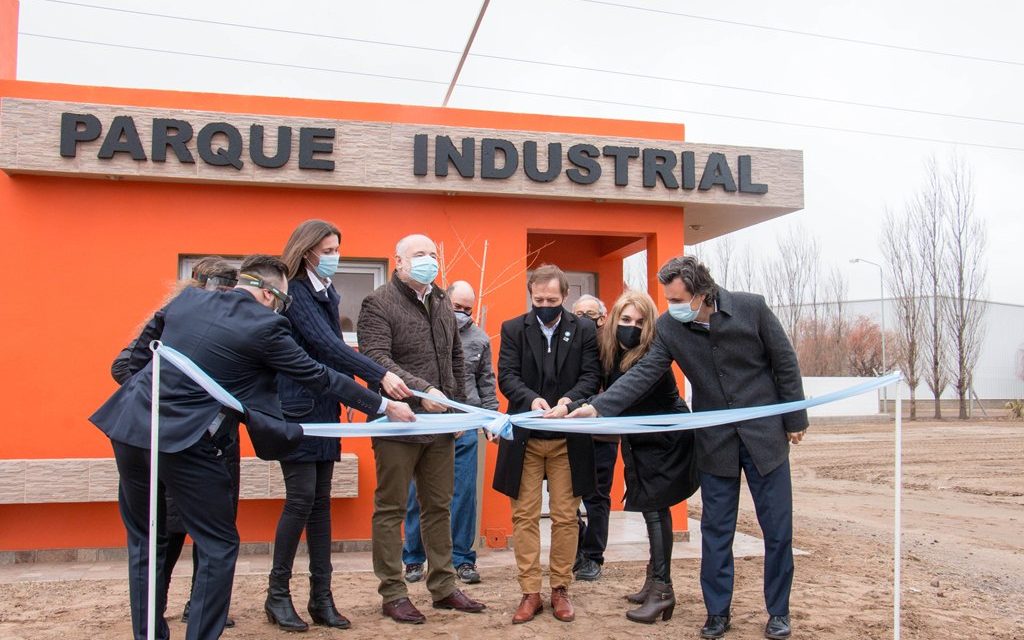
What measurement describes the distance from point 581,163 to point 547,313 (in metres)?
2.69

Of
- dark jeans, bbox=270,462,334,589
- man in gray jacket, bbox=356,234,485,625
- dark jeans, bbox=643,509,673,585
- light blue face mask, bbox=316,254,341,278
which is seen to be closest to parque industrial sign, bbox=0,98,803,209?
man in gray jacket, bbox=356,234,485,625

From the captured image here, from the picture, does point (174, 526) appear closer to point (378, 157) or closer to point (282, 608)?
point (282, 608)

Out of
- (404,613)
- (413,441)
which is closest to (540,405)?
→ (413,441)

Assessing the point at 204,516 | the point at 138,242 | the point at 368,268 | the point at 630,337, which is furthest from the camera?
the point at 368,268

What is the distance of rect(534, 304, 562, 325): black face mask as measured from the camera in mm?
5188

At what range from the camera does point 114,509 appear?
6770 mm

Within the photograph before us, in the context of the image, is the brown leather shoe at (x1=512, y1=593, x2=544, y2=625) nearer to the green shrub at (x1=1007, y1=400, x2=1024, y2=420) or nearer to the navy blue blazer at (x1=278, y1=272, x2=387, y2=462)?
the navy blue blazer at (x1=278, y1=272, x2=387, y2=462)

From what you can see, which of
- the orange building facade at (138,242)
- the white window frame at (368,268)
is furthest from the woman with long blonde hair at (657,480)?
the white window frame at (368,268)

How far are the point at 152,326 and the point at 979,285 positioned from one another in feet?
116

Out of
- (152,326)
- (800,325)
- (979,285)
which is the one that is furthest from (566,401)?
(800,325)

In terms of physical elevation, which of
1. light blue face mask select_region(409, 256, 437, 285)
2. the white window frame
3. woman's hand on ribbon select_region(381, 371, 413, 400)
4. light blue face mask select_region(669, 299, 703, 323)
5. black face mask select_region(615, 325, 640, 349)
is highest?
the white window frame

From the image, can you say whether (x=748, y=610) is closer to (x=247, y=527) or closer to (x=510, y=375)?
(x=510, y=375)

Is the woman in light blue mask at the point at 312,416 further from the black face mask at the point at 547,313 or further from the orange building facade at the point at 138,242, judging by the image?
the orange building facade at the point at 138,242

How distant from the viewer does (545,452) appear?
16.2 feet
